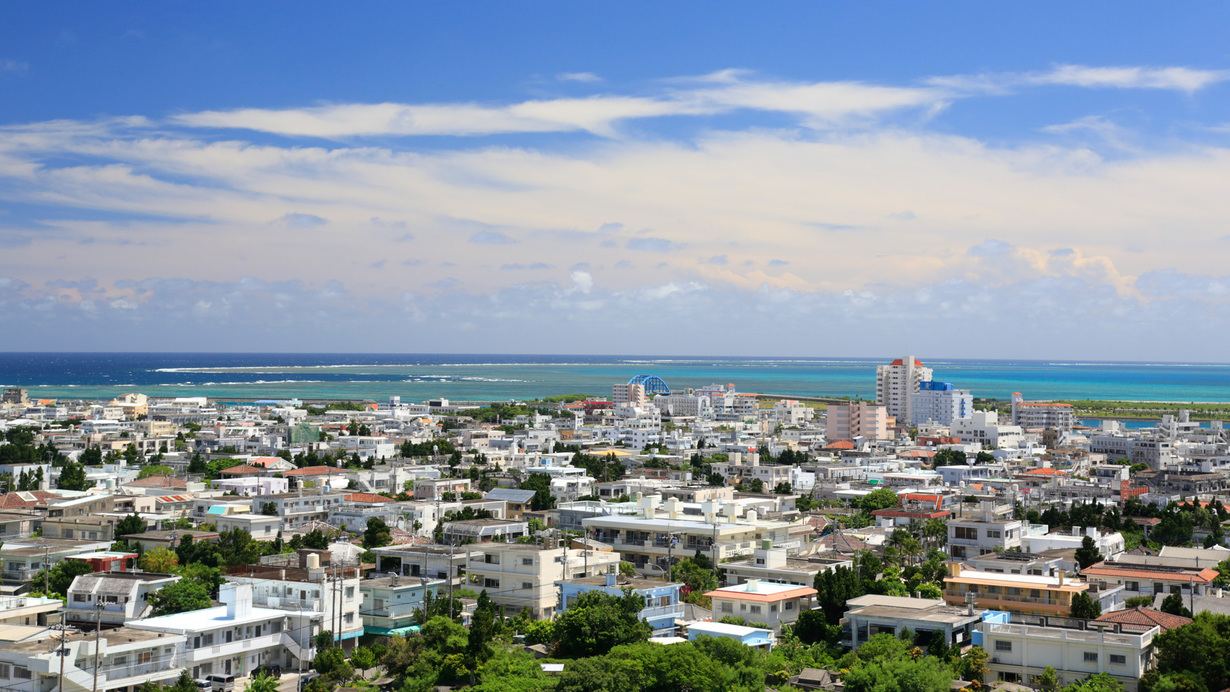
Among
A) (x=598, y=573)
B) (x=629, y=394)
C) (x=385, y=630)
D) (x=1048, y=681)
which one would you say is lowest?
(x=385, y=630)

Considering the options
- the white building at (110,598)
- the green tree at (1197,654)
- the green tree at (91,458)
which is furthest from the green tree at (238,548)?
the green tree at (91,458)

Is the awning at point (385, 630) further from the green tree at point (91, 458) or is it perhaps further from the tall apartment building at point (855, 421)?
the tall apartment building at point (855, 421)

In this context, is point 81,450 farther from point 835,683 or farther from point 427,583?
point 835,683

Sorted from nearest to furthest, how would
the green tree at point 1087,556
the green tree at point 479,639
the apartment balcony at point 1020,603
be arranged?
the green tree at point 479,639, the apartment balcony at point 1020,603, the green tree at point 1087,556

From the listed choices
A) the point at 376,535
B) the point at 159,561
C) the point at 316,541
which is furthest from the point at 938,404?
the point at 159,561

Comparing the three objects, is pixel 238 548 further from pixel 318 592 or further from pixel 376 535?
pixel 318 592

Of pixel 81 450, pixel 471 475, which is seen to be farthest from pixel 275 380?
pixel 471 475
